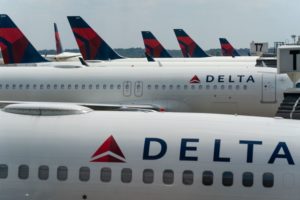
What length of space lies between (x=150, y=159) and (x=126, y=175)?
1.45ft

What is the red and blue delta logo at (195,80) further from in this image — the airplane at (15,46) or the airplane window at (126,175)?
the airplane window at (126,175)

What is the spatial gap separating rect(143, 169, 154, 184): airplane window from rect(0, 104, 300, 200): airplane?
0.02 m

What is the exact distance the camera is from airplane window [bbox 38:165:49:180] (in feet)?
27.6

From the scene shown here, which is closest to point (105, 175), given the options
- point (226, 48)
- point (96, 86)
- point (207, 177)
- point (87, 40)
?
point (207, 177)

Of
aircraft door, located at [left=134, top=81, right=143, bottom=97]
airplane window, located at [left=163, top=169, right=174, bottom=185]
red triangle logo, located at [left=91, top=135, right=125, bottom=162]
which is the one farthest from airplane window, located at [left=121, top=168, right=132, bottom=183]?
aircraft door, located at [left=134, top=81, right=143, bottom=97]

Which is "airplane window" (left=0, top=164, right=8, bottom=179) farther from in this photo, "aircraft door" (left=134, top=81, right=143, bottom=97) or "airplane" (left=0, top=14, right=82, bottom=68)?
"airplane" (left=0, top=14, right=82, bottom=68)

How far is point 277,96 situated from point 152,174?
16.5 metres

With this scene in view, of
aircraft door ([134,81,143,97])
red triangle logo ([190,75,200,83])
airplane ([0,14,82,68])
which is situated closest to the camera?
red triangle logo ([190,75,200,83])

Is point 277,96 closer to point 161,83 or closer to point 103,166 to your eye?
point 161,83

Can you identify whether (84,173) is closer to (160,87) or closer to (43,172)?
(43,172)

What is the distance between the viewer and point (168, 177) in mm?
8109

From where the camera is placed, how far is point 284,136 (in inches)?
330

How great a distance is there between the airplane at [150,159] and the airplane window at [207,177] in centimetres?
2

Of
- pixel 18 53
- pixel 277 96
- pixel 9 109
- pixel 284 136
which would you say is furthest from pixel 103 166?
pixel 18 53
